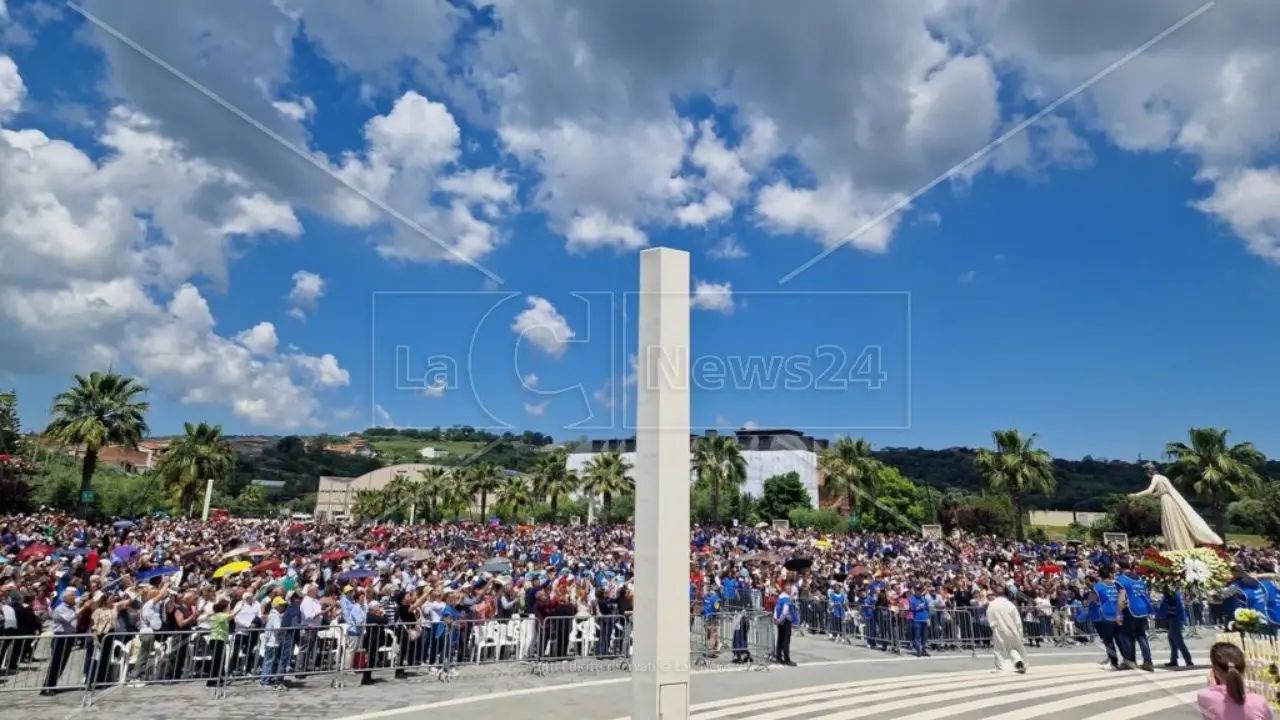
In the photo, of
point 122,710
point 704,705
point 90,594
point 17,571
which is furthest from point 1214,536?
point 17,571

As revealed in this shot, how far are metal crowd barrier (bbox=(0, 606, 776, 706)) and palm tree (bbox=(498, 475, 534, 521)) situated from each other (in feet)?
180

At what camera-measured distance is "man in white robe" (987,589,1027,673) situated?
40.3 ft

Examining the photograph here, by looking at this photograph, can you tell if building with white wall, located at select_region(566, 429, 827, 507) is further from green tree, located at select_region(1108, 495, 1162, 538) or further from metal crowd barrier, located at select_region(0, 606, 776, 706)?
metal crowd barrier, located at select_region(0, 606, 776, 706)

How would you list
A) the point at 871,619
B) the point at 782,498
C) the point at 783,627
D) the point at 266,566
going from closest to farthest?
1. the point at 783,627
2. the point at 871,619
3. the point at 266,566
4. the point at 782,498

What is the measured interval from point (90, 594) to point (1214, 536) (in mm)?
19230

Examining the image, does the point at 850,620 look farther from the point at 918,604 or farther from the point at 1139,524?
the point at 1139,524

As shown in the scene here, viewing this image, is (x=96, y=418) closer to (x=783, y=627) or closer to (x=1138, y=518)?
(x=783, y=627)

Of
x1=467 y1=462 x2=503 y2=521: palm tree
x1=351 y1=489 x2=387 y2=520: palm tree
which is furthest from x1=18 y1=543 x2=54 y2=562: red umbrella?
x1=351 y1=489 x2=387 y2=520: palm tree

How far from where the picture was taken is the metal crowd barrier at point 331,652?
9859 millimetres

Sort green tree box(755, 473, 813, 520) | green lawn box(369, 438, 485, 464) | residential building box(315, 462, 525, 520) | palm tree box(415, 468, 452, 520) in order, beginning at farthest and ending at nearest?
green lawn box(369, 438, 485, 464) → residential building box(315, 462, 525, 520) → green tree box(755, 473, 813, 520) → palm tree box(415, 468, 452, 520)

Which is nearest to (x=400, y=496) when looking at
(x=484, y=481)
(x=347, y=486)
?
(x=484, y=481)

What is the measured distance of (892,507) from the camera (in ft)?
251

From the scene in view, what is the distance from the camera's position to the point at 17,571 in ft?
44.9

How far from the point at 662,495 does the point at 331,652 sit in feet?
25.4
